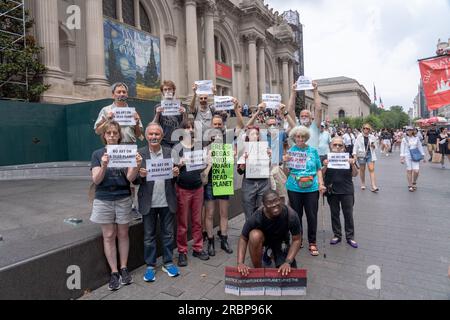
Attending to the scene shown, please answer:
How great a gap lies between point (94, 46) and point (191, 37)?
9.07 metres

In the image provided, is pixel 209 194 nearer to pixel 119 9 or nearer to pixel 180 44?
pixel 119 9

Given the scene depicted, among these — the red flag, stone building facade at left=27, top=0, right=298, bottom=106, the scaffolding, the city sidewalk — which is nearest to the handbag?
the city sidewalk

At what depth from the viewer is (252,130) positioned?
14.8ft

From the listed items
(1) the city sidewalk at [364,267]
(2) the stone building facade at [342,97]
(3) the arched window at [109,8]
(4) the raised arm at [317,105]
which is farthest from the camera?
(2) the stone building facade at [342,97]

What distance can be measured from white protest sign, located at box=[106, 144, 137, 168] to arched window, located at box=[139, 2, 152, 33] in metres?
19.7

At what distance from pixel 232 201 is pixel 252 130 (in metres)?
2.52

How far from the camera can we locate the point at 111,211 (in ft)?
11.3

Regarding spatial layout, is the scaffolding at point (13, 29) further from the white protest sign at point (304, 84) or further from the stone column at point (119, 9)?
the white protest sign at point (304, 84)

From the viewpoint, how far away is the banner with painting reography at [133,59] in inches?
670

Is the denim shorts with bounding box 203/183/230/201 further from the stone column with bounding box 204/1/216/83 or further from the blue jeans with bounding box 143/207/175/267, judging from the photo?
the stone column with bounding box 204/1/216/83

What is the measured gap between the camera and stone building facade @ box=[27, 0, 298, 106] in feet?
42.4

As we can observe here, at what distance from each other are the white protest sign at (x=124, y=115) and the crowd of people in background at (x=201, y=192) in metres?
0.09

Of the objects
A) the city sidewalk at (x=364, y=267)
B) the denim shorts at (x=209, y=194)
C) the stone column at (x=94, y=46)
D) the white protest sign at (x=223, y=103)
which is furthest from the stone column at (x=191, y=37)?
the denim shorts at (x=209, y=194)

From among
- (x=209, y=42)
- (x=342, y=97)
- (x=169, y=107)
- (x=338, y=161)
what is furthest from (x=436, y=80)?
(x=342, y=97)
